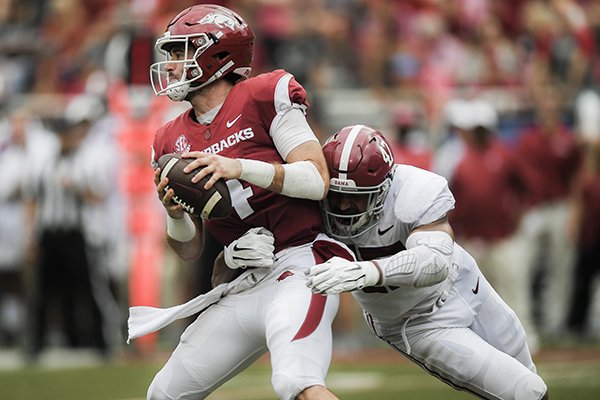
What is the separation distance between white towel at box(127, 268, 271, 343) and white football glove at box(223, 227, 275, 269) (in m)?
0.07

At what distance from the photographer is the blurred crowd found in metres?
10.1

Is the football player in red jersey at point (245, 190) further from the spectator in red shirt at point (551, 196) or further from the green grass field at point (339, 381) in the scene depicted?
the spectator in red shirt at point (551, 196)

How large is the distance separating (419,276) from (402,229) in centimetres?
38

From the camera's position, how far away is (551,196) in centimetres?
1062

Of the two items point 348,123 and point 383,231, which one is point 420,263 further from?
point 348,123

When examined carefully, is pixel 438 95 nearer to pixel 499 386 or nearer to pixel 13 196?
pixel 13 196

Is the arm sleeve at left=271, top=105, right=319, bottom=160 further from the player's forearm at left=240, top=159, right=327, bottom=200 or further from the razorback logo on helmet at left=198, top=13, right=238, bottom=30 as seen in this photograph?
the razorback logo on helmet at left=198, top=13, right=238, bottom=30

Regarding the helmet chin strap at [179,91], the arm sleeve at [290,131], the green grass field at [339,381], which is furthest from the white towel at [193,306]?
the green grass field at [339,381]

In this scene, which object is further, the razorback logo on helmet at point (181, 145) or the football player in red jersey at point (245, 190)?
the razorback logo on helmet at point (181, 145)

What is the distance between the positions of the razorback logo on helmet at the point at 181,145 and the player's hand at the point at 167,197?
21 centimetres

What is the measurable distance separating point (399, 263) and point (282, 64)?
6866mm

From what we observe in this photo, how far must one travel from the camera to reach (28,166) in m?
10.8

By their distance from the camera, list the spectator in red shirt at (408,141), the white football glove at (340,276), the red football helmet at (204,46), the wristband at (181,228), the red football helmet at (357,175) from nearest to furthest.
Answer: the white football glove at (340,276), the red football helmet at (357,175), the red football helmet at (204,46), the wristband at (181,228), the spectator in red shirt at (408,141)

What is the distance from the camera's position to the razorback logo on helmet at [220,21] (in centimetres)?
486
